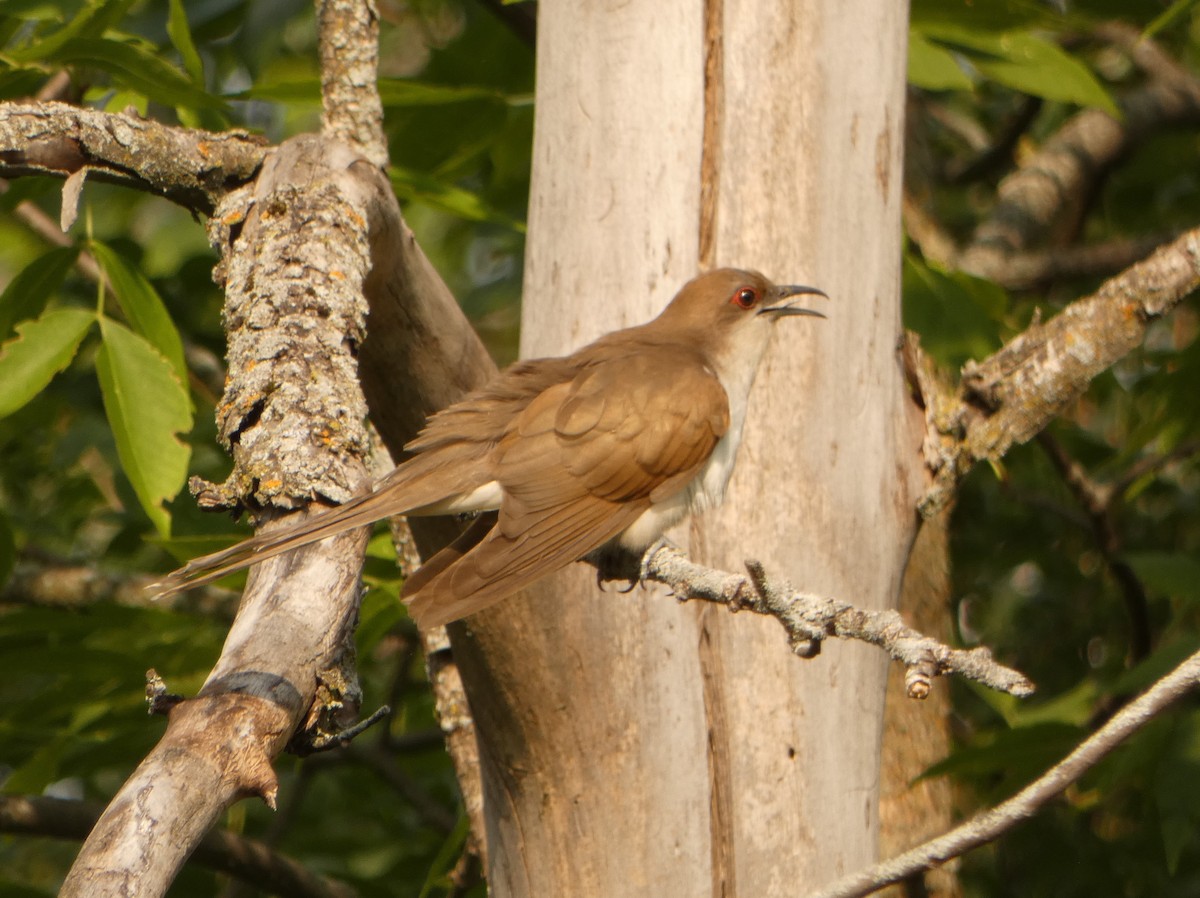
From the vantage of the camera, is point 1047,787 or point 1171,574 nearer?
point 1047,787

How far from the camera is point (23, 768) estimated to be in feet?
13.8

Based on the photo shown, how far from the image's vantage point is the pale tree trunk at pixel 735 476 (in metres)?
3.22

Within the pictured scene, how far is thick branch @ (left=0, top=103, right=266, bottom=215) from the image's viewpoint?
99.9 inches

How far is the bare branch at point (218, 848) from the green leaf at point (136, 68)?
203cm

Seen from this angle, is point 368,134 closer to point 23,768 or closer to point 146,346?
point 146,346

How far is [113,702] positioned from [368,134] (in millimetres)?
1963

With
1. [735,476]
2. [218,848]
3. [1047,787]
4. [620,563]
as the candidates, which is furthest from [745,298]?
[218,848]

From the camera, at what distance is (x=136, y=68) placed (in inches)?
126

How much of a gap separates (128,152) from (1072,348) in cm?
220

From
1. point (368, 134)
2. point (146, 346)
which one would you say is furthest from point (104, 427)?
point (368, 134)

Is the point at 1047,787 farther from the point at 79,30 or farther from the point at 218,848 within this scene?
the point at 218,848

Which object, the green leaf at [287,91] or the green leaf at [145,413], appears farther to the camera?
the green leaf at [287,91]

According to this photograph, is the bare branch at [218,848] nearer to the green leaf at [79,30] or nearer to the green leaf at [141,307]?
the green leaf at [141,307]

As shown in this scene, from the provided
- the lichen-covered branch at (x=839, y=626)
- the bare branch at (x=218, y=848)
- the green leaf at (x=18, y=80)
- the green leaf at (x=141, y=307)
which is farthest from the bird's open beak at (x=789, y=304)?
the bare branch at (x=218, y=848)
